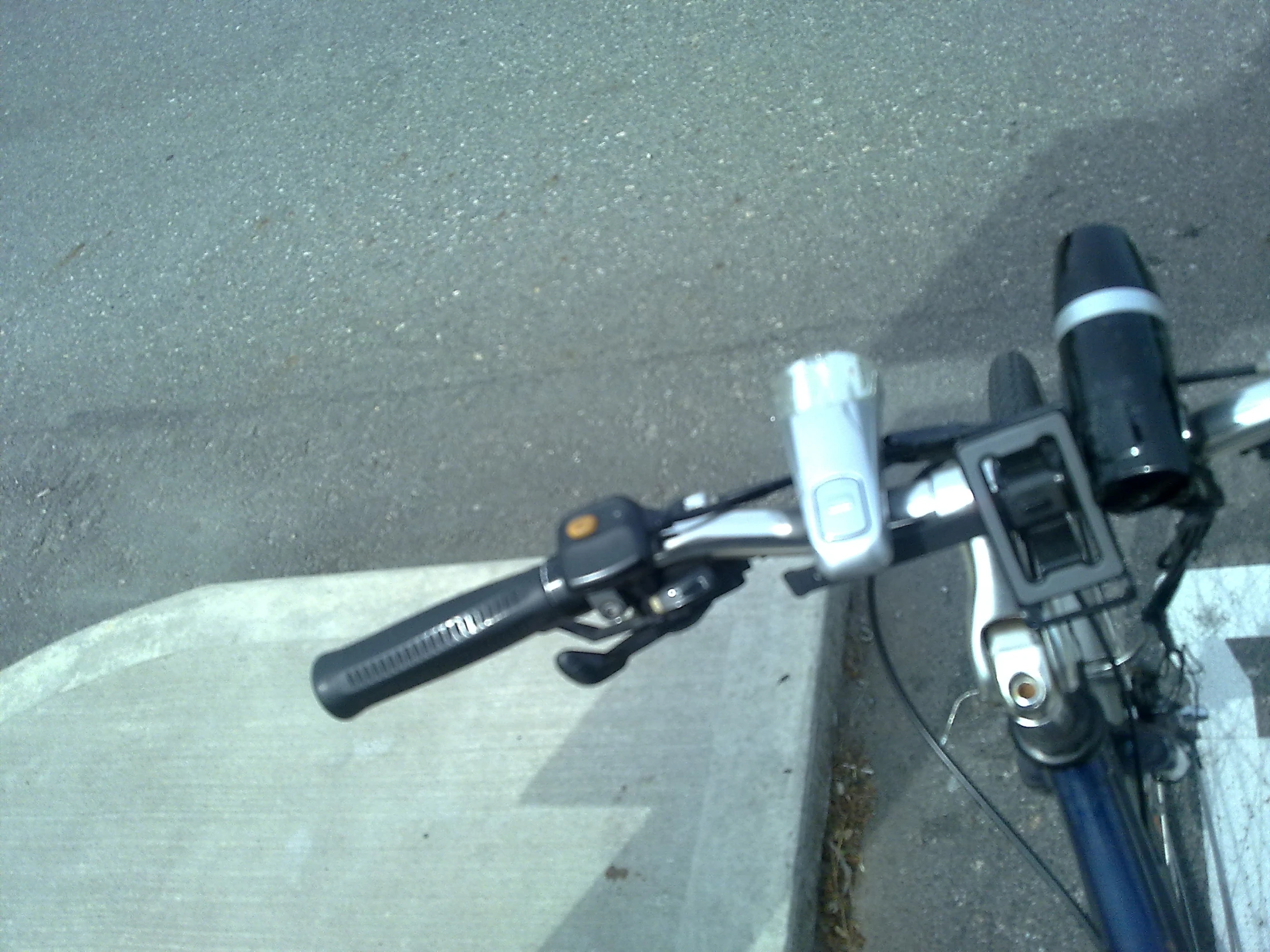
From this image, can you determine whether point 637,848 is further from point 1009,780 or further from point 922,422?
point 922,422

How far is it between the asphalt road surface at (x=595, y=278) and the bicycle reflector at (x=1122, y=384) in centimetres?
161

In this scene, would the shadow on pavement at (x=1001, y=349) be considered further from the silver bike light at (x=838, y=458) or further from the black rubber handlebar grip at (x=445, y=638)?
the silver bike light at (x=838, y=458)

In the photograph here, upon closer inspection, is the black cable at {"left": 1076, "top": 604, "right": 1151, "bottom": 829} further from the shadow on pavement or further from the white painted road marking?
the shadow on pavement

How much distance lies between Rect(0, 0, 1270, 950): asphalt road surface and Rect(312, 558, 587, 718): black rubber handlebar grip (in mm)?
1599

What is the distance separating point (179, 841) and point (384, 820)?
598mm

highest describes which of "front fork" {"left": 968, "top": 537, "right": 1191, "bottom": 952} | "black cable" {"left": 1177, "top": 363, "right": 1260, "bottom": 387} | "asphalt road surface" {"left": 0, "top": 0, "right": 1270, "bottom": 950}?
"asphalt road surface" {"left": 0, "top": 0, "right": 1270, "bottom": 950}

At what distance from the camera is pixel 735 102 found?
430cm

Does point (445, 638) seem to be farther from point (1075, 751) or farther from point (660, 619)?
point (1075, 751)

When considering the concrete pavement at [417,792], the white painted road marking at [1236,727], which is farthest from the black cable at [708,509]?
the concrete pavement at [417,792]

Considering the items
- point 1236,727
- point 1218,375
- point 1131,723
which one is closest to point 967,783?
point 1131,723

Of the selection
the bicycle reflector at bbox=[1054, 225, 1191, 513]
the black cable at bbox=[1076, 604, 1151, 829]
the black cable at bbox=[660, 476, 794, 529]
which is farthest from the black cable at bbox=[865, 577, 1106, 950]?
the bicycle reflector at bbox=[1054, 225, 1191, 513]

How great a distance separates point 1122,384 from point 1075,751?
49 cm

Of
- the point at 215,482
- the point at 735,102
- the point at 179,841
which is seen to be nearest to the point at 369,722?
the point at 179,841

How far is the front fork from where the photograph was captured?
4.12ft
